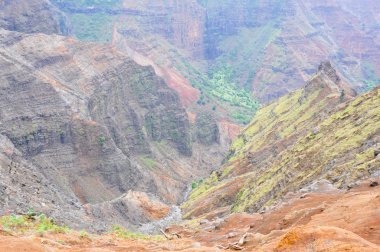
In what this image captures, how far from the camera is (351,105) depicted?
70.5 meters

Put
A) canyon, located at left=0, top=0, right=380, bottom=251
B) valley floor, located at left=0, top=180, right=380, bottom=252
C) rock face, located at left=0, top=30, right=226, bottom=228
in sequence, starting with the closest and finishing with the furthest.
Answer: valley floor, located at left=0, top=180, right=380, bottom=252, canyon, located at left=0, top=0, right=380, bottom=251, rock face, located at left=0, top=30, right=226, bottom=228

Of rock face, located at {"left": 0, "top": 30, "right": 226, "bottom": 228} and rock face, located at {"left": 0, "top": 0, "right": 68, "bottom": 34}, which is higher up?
rock face, located at {"left": 0, "top": 0, "right": 68, "bottom": 34}

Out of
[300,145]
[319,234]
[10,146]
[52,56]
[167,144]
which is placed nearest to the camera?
[319,234]

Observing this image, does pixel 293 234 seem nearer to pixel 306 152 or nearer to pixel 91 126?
pixel 306 152

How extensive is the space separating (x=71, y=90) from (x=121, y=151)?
47.3ft

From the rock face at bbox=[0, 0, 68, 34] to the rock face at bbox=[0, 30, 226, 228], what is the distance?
3180 cm

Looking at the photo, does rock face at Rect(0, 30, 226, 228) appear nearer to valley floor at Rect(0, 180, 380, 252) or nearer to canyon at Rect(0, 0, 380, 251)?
canyon at Rect(0, 0, 380, 251)

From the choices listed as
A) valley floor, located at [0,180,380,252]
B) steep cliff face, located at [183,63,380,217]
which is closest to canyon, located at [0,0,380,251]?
valley floor, located at [0,180,380,252]

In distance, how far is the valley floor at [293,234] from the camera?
20594 millimetres

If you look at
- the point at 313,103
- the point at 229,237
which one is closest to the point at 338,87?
the point at 313,103

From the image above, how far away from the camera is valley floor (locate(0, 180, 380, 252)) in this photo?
20.6 meters

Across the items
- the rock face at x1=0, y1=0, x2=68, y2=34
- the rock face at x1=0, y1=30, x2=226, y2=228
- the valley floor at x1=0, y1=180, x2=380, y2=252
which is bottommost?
the rock face at x1=0, y1=30, x2=226, y2=228

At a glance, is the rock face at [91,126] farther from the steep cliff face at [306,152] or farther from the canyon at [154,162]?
the steep cliff face at [306,152]

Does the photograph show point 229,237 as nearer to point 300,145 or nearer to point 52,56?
point 300,145
